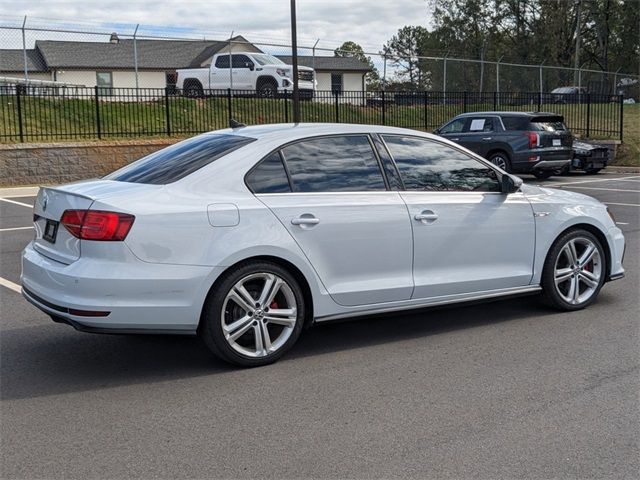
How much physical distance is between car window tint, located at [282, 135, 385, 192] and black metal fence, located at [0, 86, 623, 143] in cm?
1708

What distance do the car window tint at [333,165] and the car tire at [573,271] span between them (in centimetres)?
174

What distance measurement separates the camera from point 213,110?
26219mm

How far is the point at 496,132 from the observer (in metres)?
20.2

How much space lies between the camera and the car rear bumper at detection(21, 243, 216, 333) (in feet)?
15.7

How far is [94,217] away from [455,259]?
104 inches

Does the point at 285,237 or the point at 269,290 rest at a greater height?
the point at 285,237

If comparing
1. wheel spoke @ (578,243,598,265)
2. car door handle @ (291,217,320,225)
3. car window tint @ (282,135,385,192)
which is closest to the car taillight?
car door handle @ (291,217,320,225)

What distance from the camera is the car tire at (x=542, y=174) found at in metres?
20.4

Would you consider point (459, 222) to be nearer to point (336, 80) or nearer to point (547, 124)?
point (547, 124)

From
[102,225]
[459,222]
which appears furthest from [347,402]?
[459,222]

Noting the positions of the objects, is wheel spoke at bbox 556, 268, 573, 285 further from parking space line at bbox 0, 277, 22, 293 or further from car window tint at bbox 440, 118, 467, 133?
car window tint at bbox 440, 118, 467, 133

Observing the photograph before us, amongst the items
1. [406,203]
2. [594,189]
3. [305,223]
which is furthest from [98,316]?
[594,189]

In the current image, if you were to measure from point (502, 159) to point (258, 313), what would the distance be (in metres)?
15.9

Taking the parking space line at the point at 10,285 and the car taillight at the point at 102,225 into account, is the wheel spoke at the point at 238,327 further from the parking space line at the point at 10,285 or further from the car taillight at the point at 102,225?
the parking space line at the point at 10,285
